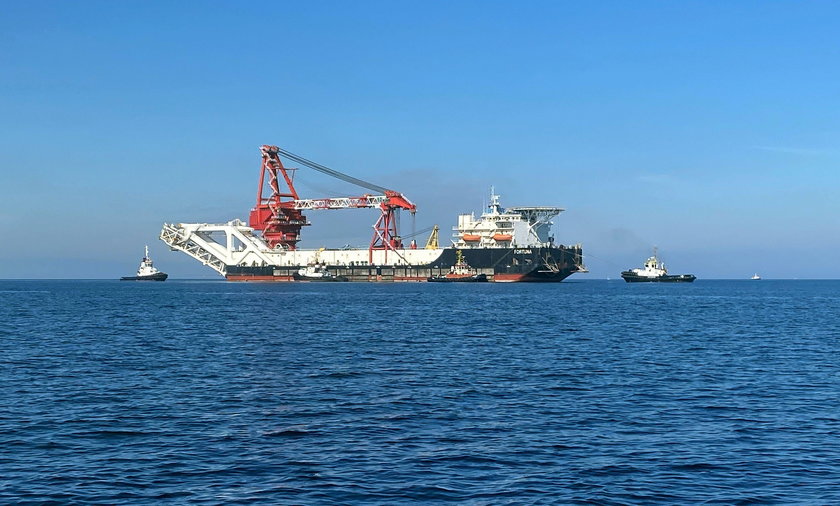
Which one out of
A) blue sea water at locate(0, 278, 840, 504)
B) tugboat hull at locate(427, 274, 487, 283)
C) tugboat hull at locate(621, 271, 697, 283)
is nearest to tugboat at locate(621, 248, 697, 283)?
tugboat hull at locate(621, 271, 697, 283)

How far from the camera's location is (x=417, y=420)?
2048 cm

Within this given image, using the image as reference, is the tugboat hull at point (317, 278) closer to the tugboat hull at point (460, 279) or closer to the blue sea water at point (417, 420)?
the tugboat hull at point (460, 279)

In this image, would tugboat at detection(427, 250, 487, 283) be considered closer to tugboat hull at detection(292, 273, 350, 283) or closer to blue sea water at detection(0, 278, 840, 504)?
tugboat hull at detection(292, 273, 350, 283)

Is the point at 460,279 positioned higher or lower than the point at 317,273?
lower

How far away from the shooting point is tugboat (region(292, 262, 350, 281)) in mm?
154375

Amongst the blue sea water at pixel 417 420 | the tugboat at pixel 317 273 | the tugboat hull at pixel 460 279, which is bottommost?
the blue sea water at pixel 417 420

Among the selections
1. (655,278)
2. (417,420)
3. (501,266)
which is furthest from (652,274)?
(417,420)

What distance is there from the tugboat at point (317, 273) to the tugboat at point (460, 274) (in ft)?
72.1

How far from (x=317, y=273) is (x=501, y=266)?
38153 mm

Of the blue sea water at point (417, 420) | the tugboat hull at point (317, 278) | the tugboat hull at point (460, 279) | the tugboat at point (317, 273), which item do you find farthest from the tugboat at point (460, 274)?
the blue sea water at point (417, 420)

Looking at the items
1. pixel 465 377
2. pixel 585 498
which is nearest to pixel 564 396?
pixel 465 377

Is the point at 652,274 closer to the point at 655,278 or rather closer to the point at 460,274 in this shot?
the point at 655,278

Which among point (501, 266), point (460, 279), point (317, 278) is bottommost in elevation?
point (460, 279)

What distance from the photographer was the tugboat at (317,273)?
506 feet
